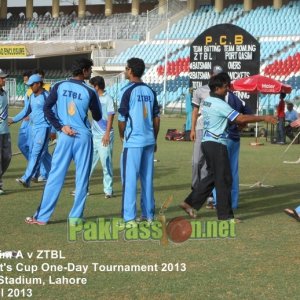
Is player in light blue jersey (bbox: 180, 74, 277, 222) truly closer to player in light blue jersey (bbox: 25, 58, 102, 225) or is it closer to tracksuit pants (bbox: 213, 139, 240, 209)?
tracksuit pants (bbox: 213, 139, 240, 209)

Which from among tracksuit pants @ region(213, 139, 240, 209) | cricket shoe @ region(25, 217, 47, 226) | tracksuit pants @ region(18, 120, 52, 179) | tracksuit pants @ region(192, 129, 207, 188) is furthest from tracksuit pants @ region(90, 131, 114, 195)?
cricket shoe @ region(25, 217, 47, 226)

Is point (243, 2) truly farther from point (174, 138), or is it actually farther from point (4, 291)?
point (4, 291)

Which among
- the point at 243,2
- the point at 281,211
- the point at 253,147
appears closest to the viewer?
the point at 281,211

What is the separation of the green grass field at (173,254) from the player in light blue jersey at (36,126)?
1.02 feet

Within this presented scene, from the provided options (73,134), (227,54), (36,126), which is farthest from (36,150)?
(227,54)

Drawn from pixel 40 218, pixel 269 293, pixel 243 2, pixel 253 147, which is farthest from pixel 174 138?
pixel 243 2

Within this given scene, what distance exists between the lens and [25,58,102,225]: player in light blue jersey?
8.79 meters

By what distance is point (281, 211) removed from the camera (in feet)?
33.7

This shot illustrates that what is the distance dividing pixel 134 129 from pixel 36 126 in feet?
13.1

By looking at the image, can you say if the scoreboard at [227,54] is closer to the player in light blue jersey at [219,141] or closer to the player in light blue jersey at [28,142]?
the player in light blue jersey at [28,142]

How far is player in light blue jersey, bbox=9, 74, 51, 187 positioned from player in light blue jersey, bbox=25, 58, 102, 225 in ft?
11.1

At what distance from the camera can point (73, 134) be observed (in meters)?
8.75

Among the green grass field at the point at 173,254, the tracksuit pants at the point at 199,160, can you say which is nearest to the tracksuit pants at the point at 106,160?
the green grass field at the point at 173,254

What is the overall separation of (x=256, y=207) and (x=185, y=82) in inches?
1173
